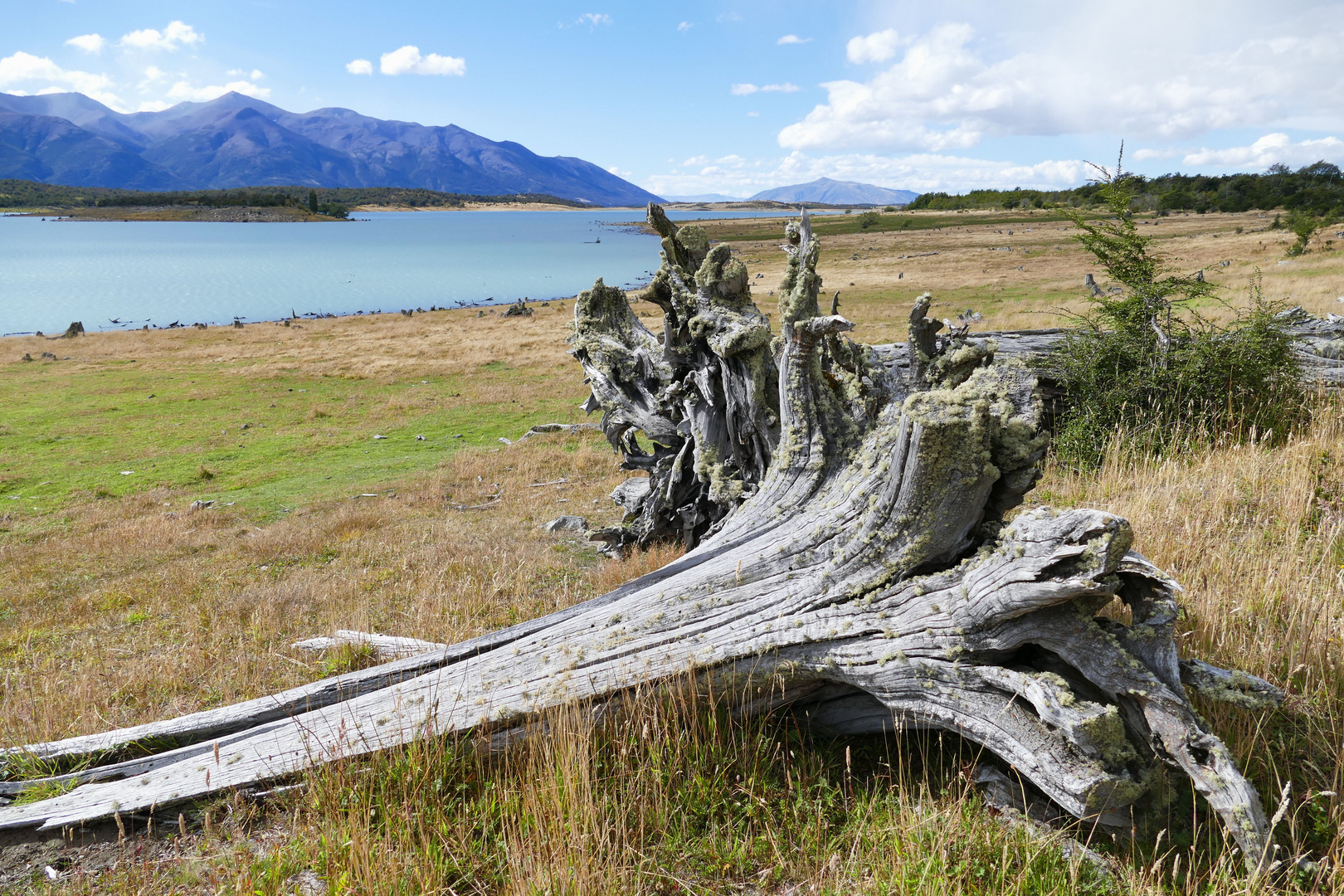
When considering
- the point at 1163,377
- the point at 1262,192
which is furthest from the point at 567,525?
the point at 1262,192

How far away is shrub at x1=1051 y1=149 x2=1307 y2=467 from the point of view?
9.10m

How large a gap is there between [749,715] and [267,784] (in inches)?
109

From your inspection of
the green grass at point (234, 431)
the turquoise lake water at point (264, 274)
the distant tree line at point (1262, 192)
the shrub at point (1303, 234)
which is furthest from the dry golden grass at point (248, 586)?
the distant tree line at point (1262, 192)

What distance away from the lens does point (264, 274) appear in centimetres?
10281

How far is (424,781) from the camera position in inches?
147

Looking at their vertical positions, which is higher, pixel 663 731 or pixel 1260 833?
pixel 1260 833

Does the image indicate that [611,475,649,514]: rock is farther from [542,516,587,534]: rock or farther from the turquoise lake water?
the turquoise lake water

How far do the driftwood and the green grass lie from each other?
14.5 meters

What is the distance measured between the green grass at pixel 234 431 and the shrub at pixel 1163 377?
51.3 ft

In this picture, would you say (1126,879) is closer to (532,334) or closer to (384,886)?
(384,886)

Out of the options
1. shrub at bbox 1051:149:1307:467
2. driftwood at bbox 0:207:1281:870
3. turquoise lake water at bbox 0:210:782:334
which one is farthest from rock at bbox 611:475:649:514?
turquoise lake water at bbox 0:210:782:334

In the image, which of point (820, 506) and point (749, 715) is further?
point (820, 506)

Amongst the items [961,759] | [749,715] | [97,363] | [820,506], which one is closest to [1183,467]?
[820,506]

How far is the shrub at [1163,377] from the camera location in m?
9.10
